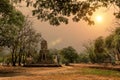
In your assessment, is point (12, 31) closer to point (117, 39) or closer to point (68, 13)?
point (117, 39)

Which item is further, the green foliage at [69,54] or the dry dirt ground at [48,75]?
the green foliage at [69,54]

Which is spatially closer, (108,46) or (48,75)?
(48,75)

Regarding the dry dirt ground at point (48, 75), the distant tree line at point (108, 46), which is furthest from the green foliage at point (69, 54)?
the dry dirt ground at point (48, 75)

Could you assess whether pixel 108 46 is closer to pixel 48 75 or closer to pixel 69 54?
pixel 48 75

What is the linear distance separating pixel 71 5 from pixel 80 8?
0.89m

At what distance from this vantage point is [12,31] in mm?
49969

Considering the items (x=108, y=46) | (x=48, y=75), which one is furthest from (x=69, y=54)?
(x=48, y=75)

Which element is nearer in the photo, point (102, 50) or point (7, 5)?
point (7, 5)

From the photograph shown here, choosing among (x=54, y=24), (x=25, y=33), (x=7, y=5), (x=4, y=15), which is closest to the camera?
(x=54, y=24)

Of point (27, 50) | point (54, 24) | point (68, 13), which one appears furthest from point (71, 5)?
point (27, 50)

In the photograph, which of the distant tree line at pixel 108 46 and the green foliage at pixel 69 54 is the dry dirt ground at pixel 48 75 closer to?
the distant tree line at pixel 108 46

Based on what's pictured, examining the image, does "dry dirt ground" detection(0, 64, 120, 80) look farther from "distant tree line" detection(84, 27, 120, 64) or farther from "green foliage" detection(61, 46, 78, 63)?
"green foliage" detection(61, 46, 78, 63)

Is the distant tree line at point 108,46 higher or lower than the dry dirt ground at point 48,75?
higher

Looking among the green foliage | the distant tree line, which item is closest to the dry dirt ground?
the distant tree line
